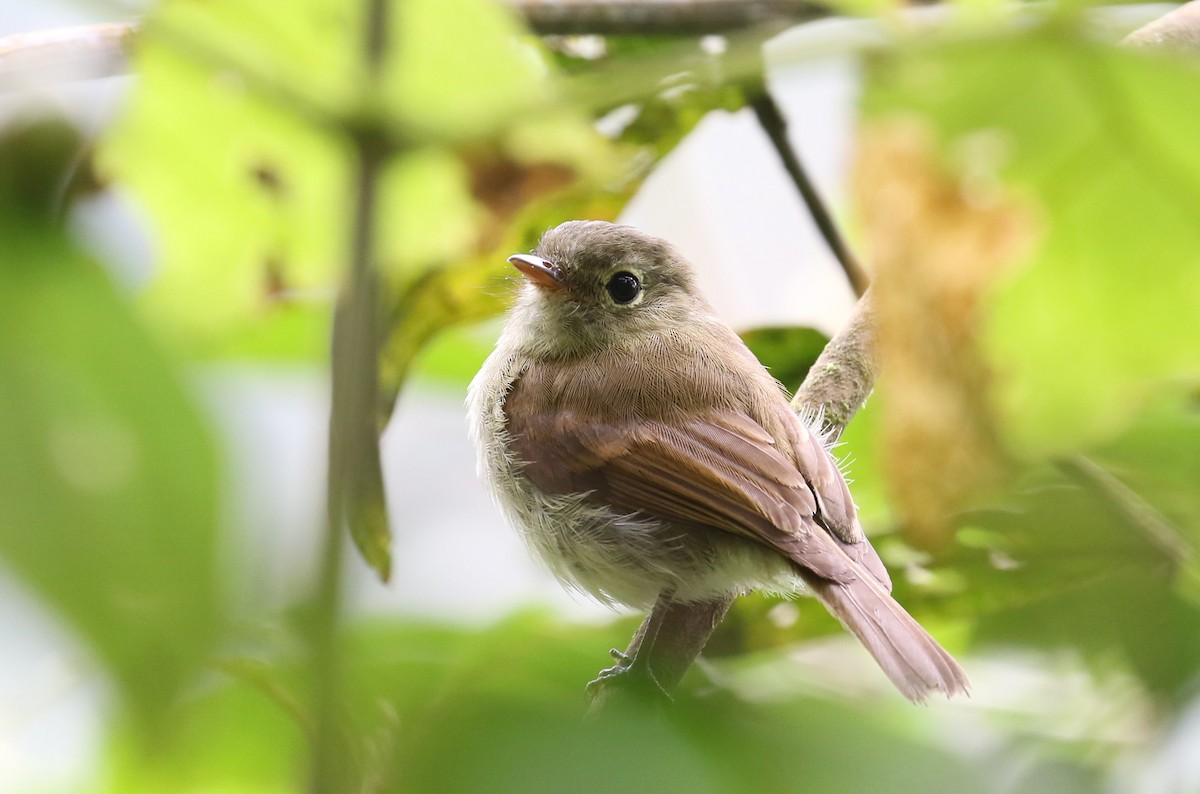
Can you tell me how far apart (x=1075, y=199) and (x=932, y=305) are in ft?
0.61

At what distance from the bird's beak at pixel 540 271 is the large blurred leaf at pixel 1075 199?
1665mm

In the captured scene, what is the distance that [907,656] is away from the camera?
6.29 feet

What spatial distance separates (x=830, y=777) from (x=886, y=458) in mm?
670

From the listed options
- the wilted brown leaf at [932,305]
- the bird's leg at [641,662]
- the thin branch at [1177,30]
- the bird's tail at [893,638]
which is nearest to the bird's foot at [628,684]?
the bird's leg at [641,662]

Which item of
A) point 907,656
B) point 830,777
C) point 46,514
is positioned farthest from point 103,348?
point 907,656

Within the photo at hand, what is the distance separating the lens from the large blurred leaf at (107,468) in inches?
19.7

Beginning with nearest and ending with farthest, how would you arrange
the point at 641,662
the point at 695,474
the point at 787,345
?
1. the point at 641,662
2. the point at 787,345
3. the point at 695,474

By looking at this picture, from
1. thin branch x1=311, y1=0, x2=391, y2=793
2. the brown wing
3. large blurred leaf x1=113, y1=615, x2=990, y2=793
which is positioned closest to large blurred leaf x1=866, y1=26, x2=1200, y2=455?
thin branch x1=311, y1=0, x2=391, y2=793

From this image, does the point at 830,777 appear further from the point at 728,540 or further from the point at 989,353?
the point at 728,540

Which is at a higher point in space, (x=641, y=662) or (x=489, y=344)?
(x=641, y=662)

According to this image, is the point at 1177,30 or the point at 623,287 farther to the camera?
the point at 623,287

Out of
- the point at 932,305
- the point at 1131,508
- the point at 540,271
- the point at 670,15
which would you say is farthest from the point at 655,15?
the point at 1131,508

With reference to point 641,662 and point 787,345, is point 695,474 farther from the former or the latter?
point 641,662

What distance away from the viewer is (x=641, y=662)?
4.66 feet
